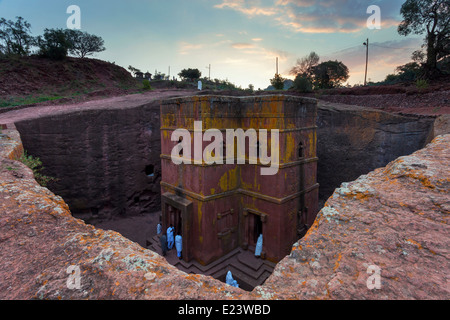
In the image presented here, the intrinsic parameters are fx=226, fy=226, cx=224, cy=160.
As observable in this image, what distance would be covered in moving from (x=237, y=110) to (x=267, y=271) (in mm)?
5737

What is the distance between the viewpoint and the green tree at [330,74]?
2474 cm

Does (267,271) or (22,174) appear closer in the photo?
(22,174)

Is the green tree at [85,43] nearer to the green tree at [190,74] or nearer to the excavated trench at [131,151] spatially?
the green tree at [190,74]

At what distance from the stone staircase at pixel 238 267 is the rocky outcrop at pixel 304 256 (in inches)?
227

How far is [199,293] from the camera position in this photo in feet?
5.17

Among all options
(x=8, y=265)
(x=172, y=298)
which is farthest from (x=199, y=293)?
(x=8, y=265)

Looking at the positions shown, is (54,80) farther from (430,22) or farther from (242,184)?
(430,22)

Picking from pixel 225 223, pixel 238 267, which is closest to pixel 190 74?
pixel 225 223

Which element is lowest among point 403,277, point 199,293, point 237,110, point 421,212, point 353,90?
point 199,293

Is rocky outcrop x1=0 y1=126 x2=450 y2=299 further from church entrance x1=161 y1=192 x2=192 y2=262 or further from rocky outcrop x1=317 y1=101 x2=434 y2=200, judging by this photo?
rocky outcrop x1=317 y1=101 x2=434 y2=200

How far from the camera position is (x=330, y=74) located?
25.7 metres

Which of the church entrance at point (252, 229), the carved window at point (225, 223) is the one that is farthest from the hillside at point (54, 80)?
the church entrance at point (252, 229)

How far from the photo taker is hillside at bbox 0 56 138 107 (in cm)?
1684

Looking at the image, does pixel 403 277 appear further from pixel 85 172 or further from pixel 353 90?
pixel 353 90
